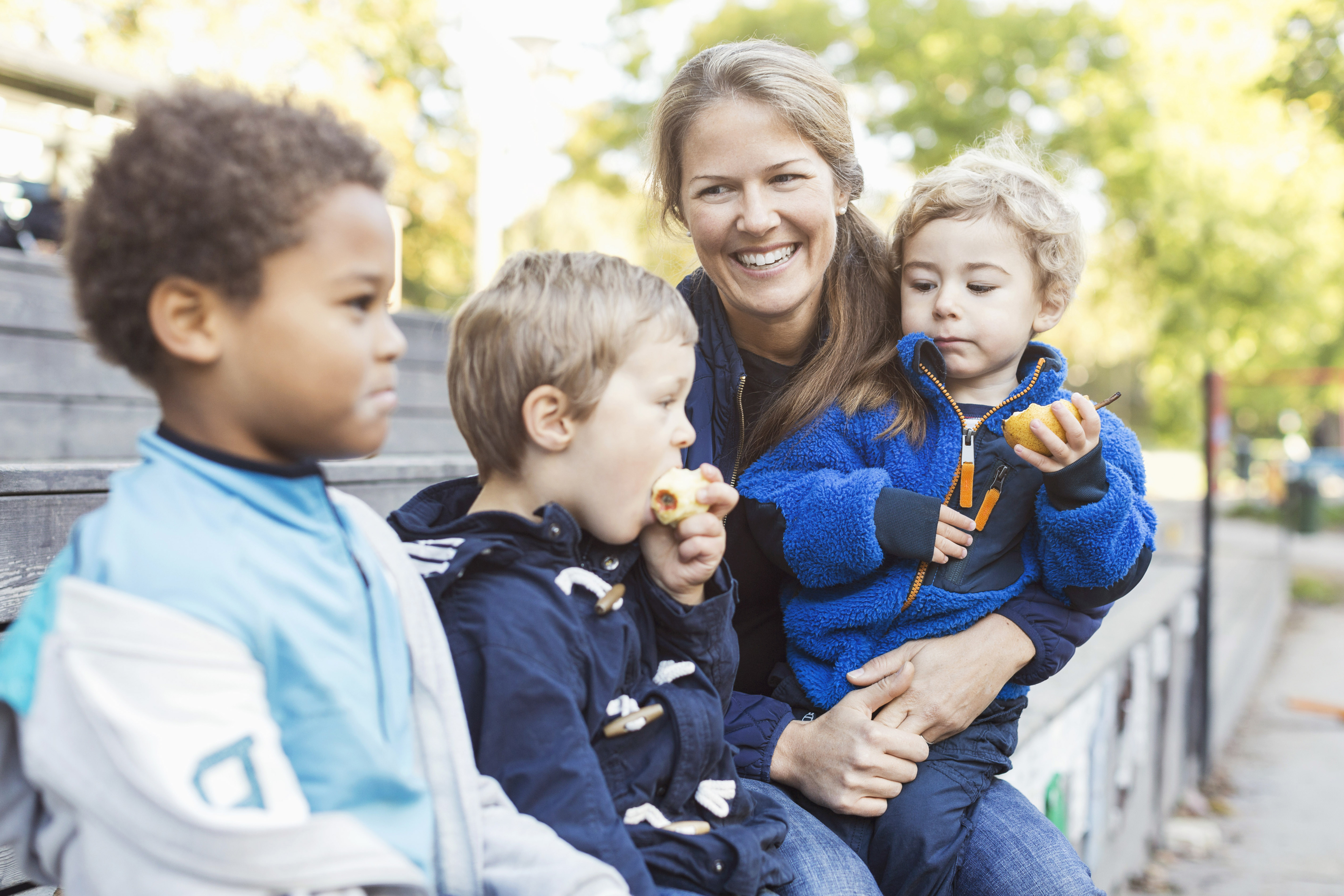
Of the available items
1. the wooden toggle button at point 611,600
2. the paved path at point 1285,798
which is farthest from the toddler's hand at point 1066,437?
the paved path at point 1285,798

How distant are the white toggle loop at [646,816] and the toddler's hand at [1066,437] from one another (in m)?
0.94

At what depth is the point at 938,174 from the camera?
232 centimetres

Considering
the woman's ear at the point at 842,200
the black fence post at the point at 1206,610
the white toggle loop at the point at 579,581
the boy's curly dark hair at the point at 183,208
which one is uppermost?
the woman's ear at the point at 842,200

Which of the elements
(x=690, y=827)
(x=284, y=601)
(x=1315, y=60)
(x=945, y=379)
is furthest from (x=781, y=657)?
(x=1315, y=60)

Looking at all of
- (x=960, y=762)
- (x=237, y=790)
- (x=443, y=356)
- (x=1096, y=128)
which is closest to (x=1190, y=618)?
(x=443, y=356)

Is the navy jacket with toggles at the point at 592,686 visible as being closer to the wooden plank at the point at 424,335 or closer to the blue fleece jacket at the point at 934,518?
the blue fleece jacket at the point at 934,518

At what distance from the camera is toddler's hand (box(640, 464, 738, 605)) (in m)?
1.56

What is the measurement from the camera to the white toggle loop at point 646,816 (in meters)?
1.48

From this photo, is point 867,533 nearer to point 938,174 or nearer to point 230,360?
point 938,174

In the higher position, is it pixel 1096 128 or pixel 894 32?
pixel 894 32

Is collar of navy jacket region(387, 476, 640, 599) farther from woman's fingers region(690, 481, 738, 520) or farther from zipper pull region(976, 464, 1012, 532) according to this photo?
zipper pull region(976, 464, 1012, 532)

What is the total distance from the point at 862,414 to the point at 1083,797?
2577 millimetres

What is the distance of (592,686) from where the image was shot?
1421mm

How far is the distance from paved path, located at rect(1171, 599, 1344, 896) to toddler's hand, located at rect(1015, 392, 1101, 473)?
441 centimetres
